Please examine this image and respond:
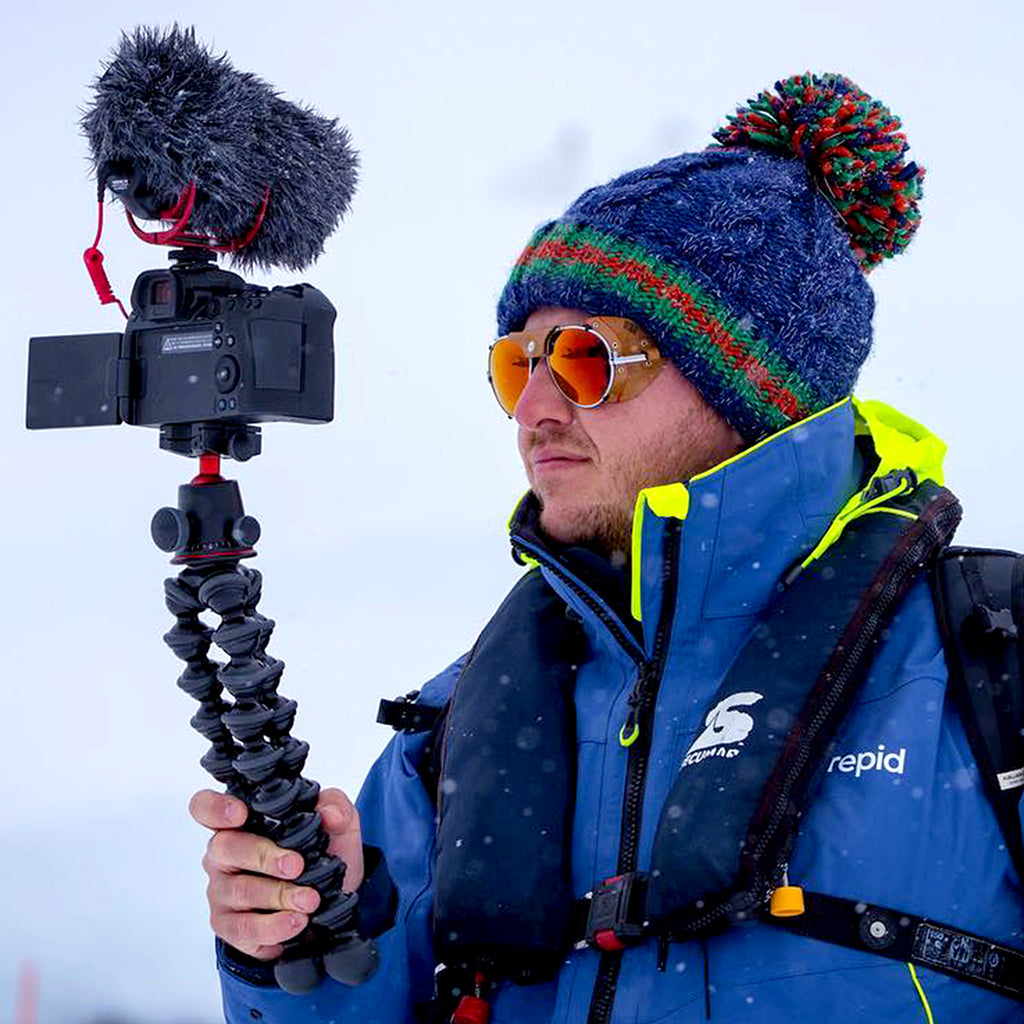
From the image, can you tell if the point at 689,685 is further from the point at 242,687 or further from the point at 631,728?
the point at 242,687

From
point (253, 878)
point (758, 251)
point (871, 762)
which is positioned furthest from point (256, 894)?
point (758, 251)

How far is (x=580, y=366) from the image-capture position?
245 centimetres

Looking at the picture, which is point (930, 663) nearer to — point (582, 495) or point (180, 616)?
point (582, 495)

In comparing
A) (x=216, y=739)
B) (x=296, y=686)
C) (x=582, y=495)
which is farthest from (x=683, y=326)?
(x=296, y=686)

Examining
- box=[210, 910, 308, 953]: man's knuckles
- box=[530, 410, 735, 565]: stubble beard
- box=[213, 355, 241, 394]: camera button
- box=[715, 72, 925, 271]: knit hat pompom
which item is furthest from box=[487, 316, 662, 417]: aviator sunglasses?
→ box=[210, 910, 308, 953]: man's knuckles

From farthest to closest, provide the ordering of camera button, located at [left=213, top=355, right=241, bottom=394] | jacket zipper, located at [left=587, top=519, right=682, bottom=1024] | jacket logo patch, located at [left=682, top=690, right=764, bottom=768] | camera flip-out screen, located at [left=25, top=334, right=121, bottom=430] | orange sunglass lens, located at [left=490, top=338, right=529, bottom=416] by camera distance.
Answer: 1. orange sunglass lens, located at [left=490, top=338, right=529, bottom=416]
2. jacket zipper, located at [left=587, top=519, right=682, bottom=1024]
3. jacket logo patch, located at [left=682, top=690, right=764, bottom=768]
4. camera flip-out screen, located at [left=25, top=334, right=121, bottom=430]
5. camera button, located at [left=213, top=355, right=241, bottom=394]

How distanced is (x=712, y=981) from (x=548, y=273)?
1384mm

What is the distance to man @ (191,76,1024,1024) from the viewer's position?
186cm

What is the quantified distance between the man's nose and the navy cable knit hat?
0.16 m

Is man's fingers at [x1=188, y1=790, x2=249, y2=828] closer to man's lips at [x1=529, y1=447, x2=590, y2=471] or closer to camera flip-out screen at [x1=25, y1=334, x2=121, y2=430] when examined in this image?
camera flip-out screen at [x1=25, y1=334, x2=121, y2=430]

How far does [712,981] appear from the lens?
190cm

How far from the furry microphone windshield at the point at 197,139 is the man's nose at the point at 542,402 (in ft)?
2.29

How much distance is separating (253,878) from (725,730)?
2.50 feet

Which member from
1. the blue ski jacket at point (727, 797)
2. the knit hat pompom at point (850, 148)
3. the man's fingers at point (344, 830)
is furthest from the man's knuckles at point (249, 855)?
the knit hat pompom at point (850, 148)
